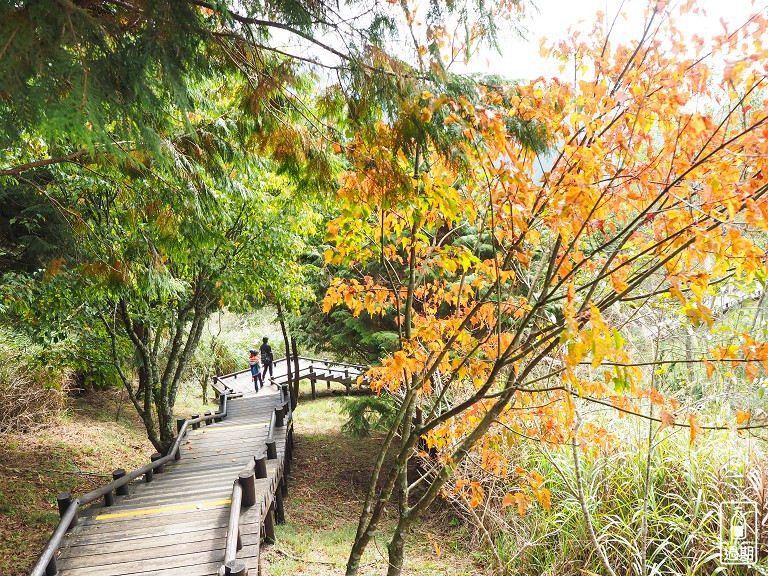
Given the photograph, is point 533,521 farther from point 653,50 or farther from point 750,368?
point 653,50

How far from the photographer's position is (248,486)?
19.8ft

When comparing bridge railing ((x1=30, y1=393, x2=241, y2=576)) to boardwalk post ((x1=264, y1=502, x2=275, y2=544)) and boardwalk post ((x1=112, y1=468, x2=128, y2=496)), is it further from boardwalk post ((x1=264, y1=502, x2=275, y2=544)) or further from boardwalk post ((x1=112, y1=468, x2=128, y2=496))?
boardwalk post ((x1=264, y1=502, x2=275, y2=544))

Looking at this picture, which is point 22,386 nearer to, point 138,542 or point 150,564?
point 138,542

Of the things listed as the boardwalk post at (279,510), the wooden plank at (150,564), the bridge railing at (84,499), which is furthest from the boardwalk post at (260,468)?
the boardwalk post at (279,510)

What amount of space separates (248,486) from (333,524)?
4816mm

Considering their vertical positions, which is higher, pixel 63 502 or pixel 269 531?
pixel 63 502

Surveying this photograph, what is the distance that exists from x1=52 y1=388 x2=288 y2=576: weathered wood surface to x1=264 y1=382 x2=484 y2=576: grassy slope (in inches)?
55.6

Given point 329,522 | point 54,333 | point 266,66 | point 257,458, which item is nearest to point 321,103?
point 266,66

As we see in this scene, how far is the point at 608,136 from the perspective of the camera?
3617mm

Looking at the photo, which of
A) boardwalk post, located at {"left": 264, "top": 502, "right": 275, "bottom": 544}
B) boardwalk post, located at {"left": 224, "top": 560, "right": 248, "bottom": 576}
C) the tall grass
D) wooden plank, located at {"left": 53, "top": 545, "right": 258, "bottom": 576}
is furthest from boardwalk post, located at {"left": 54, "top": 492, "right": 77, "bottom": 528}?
the tall grass

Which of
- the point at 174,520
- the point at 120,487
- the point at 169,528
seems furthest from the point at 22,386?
the point at 169,528

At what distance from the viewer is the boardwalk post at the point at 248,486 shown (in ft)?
19.8

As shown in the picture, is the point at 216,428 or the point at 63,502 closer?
the point at 63,502

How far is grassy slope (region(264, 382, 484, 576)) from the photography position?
24.8 feet
